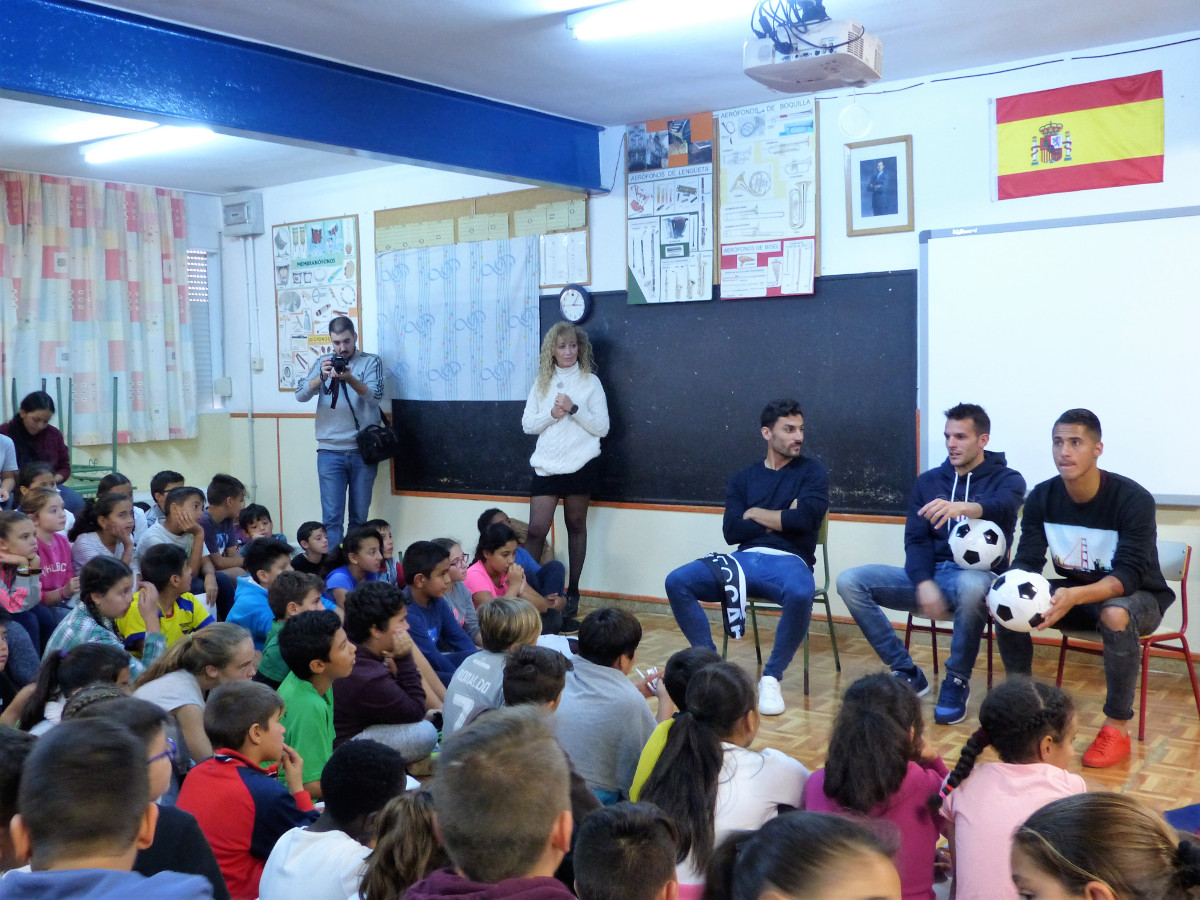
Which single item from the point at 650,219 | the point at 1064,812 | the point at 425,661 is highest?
the point at 650,219

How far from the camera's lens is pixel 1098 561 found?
370cm

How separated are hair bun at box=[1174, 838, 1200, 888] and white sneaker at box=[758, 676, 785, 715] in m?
2.66

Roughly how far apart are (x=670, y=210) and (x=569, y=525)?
1.75 meters

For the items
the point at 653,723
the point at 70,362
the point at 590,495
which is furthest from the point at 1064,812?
the point at 70,362

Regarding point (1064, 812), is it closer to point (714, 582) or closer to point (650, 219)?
point (714, 582)

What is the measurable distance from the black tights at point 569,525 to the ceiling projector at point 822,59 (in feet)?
9.36

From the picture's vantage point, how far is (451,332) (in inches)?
254

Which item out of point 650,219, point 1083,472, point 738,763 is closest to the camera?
point 738,763

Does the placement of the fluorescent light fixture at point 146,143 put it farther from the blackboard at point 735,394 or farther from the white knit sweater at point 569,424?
the white knit sweater at point 569,424

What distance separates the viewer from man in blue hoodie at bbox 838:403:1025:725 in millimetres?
3912

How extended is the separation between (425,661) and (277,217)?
4.76m

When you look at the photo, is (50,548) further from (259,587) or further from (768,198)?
(768,198)

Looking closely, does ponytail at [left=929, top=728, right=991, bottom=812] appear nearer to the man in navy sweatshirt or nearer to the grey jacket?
the man in navy sweatshirt

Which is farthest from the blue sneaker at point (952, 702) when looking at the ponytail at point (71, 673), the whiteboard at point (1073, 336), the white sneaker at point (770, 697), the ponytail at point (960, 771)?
the ponytail at point (71, 673)
